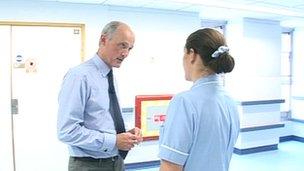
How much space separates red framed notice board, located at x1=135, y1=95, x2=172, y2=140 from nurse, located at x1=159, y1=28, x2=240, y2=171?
9.57 ft

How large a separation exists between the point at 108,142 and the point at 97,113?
17cm

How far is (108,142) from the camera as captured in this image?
163 cm

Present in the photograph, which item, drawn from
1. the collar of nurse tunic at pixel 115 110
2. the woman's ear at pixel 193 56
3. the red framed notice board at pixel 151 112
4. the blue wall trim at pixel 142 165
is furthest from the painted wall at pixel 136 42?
the woman's ear at pixel 193 56

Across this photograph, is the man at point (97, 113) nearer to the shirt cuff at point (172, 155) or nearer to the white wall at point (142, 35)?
the shirt cuff at point (172, 155)

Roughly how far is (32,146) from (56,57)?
45.8 inches

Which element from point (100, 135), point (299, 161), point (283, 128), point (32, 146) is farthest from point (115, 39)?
point (283, 128)

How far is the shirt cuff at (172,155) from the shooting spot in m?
1.18

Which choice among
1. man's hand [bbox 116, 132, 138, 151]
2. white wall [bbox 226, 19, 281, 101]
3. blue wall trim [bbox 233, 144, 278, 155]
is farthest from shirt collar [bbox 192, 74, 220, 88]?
blue wall trim [bbox 233, 144, 278, 155]

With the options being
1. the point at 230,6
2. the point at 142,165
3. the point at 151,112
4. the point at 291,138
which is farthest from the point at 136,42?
the point at 291,138

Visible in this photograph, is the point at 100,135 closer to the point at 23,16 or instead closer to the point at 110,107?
the point at 110,107

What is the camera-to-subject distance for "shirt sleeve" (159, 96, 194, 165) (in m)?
1.16

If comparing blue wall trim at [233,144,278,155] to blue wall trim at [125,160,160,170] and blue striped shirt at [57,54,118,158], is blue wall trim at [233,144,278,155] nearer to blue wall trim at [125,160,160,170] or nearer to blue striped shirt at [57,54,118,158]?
blue wall trim at [125,160,160,170]

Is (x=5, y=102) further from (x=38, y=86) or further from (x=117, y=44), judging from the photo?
(x=117, y=44)

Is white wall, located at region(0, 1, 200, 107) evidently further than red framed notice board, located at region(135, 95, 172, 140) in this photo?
No
